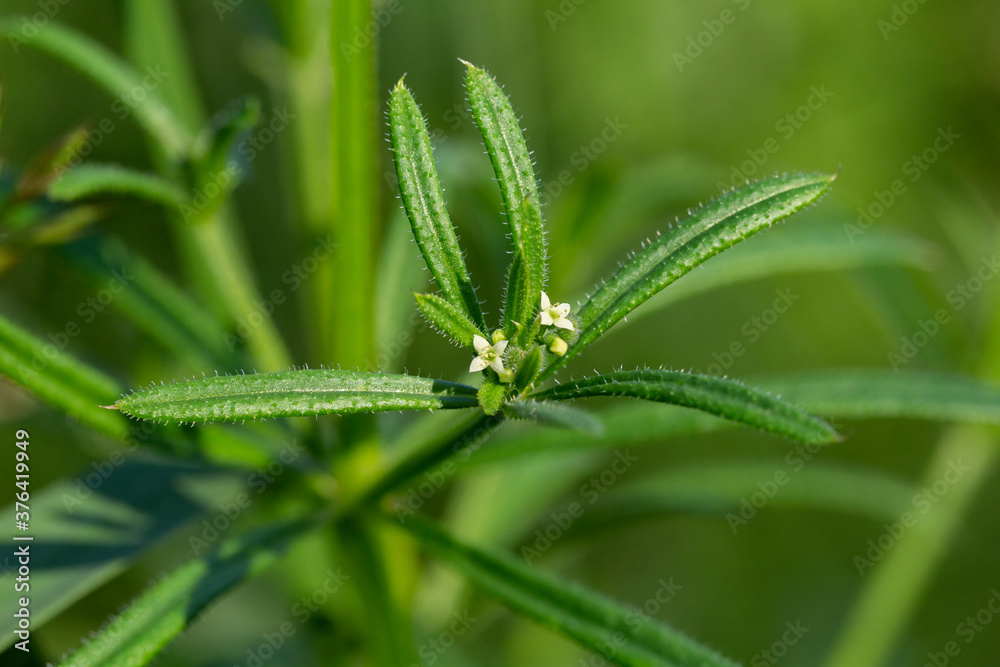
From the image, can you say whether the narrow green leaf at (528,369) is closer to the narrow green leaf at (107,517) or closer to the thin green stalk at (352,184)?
the thin green stalk at (352,184)

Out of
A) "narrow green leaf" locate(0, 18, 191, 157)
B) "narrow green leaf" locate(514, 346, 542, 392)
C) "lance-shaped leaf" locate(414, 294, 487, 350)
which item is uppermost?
"narrow green leaf" locate(0, 18, 191, 157)

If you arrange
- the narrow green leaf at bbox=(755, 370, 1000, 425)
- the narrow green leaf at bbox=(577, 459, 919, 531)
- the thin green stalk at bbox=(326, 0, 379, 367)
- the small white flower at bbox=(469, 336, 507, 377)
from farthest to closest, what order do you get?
the narrow green leaf at bbox=(577, 459, 919, 531) < the narrow green leaf at bbox=(755, 370, 1000, 425) < the thin green stalk at bbox=(326, 0, 379, 367) < the small white flower at bbox=(469, 336, 507, 377)

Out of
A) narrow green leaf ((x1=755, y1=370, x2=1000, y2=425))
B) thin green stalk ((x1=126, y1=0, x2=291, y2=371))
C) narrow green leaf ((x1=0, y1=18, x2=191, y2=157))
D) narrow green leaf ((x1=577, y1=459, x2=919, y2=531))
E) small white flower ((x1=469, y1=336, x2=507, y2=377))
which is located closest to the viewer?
small white flower ((x1=469, y1=336, x2=507, y2=377))

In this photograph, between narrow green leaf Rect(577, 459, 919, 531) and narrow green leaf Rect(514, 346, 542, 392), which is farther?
narrow green leaf Rect(577, 459, 919, 531)

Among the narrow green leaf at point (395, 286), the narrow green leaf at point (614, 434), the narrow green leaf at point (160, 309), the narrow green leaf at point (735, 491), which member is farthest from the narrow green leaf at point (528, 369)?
the narrow green leaf at point (735, 491)

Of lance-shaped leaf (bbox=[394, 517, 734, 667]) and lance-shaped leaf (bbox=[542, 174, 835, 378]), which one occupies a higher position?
lance-shaped leaf (bbox=[542, 174, 835, 378])

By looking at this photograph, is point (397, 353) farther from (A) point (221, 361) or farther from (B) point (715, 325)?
(B) point (715, 325)

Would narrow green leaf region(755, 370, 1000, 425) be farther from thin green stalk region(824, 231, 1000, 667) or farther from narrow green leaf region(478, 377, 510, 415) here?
narrow green leaf region(478, 377, 510, 415)

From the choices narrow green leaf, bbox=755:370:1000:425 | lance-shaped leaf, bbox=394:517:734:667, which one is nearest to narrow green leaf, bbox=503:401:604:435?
lance-shaped leaf, bbox=394:517:734:667

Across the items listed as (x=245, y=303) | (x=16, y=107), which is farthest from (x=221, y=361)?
(x=16, y=107)
